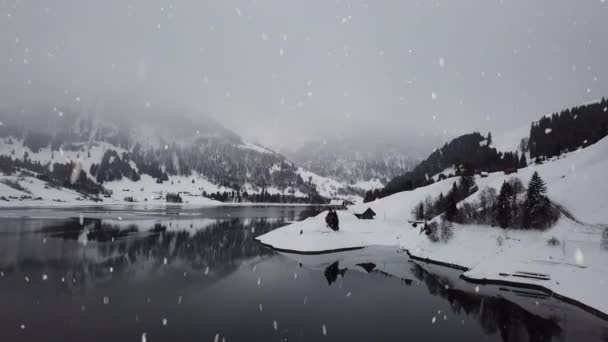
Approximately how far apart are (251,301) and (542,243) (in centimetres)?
4089

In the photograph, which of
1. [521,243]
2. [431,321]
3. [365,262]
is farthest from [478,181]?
[431,321]

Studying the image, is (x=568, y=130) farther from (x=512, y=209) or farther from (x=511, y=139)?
(x=512, y=209)

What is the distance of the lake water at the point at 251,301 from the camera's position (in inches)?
976

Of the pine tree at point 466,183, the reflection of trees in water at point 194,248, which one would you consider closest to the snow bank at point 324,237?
the reflection of trees in water at point 194,248

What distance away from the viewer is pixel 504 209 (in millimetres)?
55625

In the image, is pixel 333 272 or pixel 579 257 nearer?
pixel 579 257

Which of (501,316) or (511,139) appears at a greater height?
(511,139)

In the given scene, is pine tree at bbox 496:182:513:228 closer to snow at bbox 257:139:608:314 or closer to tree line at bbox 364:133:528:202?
snow at bbox 257:139:608:314

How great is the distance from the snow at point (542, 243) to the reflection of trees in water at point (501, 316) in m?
7.08

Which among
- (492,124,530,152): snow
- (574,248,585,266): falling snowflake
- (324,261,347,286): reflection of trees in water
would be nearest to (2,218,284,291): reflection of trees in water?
(324,261,347,286): reflection of trees in water

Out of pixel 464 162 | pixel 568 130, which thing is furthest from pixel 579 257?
pixel 568 130

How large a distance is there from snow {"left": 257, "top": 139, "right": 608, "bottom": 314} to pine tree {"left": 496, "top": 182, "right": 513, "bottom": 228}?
1.77 metres

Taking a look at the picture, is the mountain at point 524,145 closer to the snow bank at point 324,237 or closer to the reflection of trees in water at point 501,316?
the snow bank at point 324,237

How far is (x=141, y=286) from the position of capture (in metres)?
35.3
